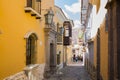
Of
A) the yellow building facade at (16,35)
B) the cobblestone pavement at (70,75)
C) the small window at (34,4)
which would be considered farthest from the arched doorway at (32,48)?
the cobblestone pavement at (70,75)

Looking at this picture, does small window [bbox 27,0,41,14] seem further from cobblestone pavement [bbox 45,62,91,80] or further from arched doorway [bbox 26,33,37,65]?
cobblestone pavement [bbox 45,62,91,80]

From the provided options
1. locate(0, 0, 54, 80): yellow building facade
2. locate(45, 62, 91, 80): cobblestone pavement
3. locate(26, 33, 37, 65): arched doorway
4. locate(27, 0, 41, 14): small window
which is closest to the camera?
locate(0, 0, 54, 80): yellow building facade

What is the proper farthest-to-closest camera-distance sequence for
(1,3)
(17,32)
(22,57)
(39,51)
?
(39,51), (22,57), (17,32), (1,3)

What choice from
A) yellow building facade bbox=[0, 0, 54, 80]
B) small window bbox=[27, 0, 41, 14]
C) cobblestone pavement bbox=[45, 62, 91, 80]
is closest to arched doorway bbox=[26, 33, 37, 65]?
yellow building facade bbox=[0, 0, 54, 80]

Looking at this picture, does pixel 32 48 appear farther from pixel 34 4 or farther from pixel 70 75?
pixel 70 75

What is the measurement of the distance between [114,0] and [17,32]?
5644mm

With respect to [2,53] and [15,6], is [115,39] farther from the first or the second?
[15,6]

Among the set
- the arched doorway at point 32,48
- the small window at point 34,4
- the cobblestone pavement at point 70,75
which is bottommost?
the cobblestone pavement at point 70,75

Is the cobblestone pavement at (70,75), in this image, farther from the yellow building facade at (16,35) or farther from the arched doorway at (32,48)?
the yellow building facade at (16,35)

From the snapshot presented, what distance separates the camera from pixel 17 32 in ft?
37.3

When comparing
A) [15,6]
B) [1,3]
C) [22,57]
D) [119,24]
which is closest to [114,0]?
[119,24]

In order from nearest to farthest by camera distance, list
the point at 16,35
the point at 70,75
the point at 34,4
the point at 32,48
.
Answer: the point at 16,35 → the point at 34,4 → the point at 32,48 → the point at 70,75

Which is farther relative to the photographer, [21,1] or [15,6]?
[21,1]

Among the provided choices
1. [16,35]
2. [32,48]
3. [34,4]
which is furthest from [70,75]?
[16,35]
